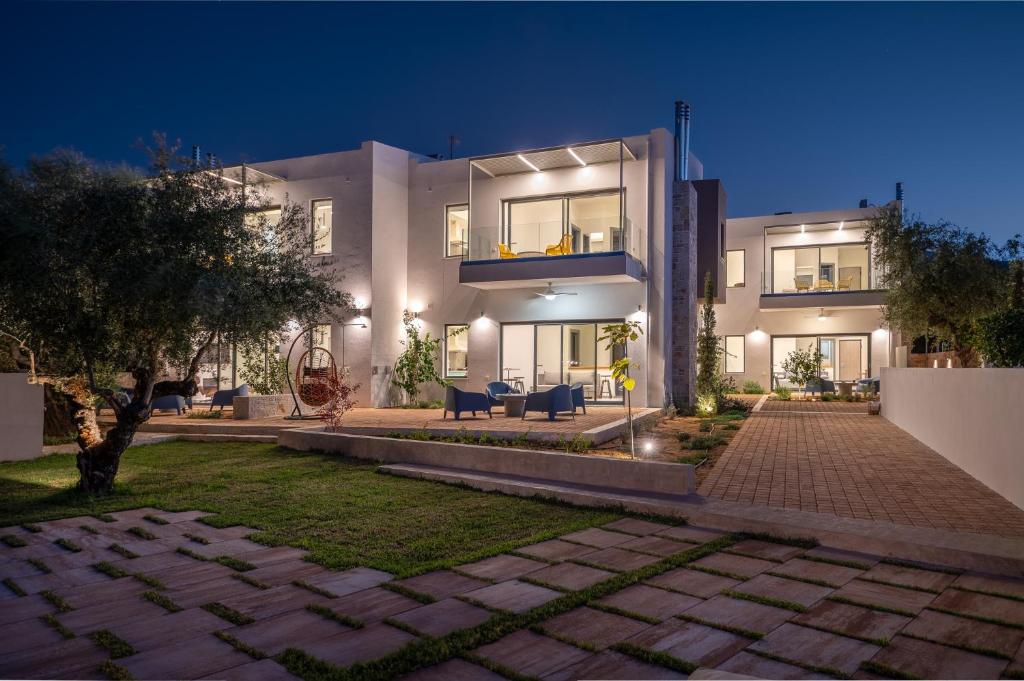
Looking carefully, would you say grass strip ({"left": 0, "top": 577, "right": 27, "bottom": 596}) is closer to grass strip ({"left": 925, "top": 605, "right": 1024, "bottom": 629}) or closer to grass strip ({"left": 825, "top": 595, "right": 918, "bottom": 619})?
grass strip ({"left": 825, "top": 595, "right": 918, "bottom": 619})

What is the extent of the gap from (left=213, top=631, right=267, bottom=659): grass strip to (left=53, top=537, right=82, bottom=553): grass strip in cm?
244

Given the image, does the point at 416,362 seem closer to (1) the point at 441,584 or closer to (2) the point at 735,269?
(1) the point at 441,584

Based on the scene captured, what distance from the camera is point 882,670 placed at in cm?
284

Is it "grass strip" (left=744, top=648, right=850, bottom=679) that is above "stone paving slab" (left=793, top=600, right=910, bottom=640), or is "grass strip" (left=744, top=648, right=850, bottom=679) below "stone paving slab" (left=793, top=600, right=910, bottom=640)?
above

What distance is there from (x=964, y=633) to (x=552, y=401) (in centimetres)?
845

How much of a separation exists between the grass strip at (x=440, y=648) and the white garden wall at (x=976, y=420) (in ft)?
14.9

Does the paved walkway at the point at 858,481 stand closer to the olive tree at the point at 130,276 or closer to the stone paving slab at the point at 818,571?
the stone paving slab at the point at 818,571

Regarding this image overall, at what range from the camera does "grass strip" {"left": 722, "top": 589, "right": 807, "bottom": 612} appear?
11.8 feet

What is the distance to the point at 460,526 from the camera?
5527 millimetres

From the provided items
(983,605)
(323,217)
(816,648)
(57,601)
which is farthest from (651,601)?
(323,217)

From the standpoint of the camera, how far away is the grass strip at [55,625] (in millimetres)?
3238

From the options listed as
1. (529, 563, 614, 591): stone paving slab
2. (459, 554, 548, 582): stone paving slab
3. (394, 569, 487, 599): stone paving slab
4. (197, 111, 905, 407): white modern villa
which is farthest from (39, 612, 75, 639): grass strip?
(197, 111, 905, 407): white modern villa

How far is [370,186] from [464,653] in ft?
49.9

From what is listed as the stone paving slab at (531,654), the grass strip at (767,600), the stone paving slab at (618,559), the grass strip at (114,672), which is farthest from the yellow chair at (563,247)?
the grass strip at (114,672)
